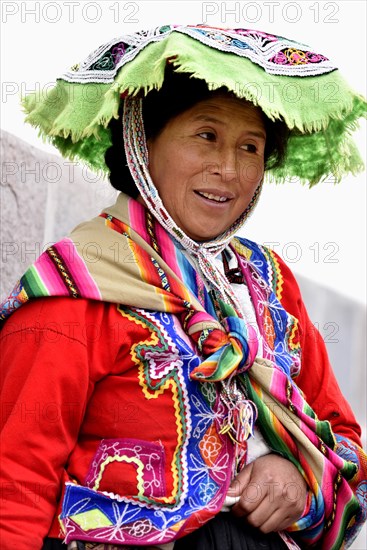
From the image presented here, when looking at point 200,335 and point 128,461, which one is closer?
point 128,461

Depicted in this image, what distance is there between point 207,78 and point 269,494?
875mm

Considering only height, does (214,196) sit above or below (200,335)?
above

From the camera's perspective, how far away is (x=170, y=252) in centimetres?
238

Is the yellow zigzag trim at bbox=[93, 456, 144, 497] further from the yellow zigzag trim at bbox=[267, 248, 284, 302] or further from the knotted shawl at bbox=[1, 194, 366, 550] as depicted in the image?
the yellow zigzag trim at bbox=[267, 248, 284, 302]

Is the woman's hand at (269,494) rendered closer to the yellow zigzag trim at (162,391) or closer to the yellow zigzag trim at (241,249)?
the yellow zigzag trim at (162,391)

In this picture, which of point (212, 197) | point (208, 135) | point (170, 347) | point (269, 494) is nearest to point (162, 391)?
point (170, 347)

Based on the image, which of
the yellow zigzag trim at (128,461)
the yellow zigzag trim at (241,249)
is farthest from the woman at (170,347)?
the yellow zigzag trim at (241,249)

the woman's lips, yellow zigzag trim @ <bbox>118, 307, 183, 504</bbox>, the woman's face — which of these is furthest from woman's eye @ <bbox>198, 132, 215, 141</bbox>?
yellow zigzag trim @ <bbox>118, 307, 183, 504</bbox>

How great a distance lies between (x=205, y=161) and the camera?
7.84ft

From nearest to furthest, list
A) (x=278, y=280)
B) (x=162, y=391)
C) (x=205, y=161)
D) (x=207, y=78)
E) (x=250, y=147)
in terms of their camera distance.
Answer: (x=207, y=78) < (x=162, y=391) < (x=205, y=161) < (x=250, y=147) < (x=278, y=280)

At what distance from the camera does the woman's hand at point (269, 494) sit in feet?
7.27

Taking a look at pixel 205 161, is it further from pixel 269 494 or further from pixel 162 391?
pixel 269 494

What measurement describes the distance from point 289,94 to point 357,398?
2.51 metres

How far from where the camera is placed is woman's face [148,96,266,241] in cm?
240
